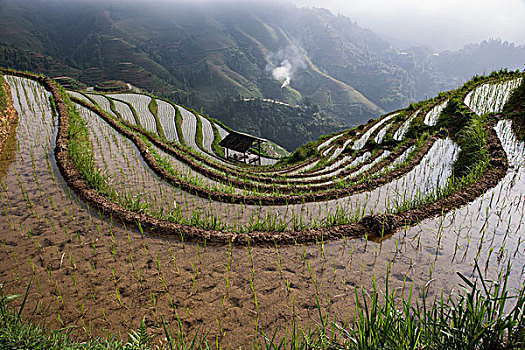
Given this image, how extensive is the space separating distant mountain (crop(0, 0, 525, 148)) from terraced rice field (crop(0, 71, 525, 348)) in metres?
66.5

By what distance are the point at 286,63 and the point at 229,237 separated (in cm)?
17819

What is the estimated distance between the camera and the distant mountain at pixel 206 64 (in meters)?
88.8

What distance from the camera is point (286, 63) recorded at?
6668 inches

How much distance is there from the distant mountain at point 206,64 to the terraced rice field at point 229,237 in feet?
218

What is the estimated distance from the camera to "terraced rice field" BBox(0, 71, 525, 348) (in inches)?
124

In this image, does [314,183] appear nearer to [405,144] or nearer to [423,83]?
[405,144]

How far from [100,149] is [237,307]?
24.6 feet

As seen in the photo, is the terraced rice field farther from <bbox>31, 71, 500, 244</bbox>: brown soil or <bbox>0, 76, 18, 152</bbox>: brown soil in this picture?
<bbox>0, 76, 18, 152</bbox>: brown soil

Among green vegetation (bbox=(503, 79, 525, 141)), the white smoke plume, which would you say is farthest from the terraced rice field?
the white smoke plume

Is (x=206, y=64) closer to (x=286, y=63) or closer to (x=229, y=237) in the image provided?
(x=286, y=63)

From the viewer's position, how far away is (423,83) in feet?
552

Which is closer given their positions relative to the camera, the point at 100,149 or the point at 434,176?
the point at 434,176

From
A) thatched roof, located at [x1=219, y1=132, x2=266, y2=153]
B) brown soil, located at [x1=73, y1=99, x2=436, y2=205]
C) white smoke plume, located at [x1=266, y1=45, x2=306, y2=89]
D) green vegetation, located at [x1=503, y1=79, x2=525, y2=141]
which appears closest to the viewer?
brown soil, located at [x1=73, y1=99, x2=436, y2=205]

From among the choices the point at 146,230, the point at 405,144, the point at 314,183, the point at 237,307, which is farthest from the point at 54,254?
the point at 405,144
